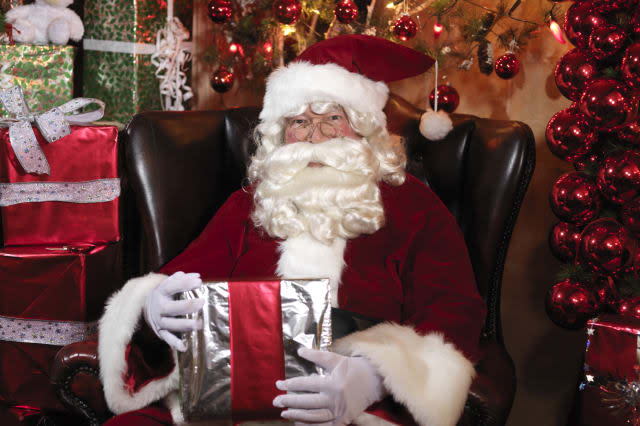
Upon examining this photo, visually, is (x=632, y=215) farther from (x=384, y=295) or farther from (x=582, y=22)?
(x=384, y=295)

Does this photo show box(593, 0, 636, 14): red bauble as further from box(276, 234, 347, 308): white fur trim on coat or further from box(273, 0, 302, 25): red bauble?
box(273, 0, 302, 25): red bauble

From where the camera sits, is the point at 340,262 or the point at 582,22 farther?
the point at 582,22

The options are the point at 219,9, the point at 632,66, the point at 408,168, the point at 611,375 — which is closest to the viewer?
the point at 611,375

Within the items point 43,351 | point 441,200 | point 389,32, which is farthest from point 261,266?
point 389,32

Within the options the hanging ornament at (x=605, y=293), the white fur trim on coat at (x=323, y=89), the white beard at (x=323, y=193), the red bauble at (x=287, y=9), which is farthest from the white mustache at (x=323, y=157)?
the red bauble at (x=287, y=9)

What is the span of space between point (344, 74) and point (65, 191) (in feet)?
3.74

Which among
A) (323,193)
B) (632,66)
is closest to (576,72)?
(632,66)

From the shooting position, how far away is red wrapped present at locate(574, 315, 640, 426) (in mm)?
1649

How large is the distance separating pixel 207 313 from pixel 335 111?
985 millimetres

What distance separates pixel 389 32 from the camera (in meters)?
3.01

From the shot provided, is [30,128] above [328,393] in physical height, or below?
above

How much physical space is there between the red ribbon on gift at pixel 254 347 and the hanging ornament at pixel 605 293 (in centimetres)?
129

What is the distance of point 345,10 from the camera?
9.27ft

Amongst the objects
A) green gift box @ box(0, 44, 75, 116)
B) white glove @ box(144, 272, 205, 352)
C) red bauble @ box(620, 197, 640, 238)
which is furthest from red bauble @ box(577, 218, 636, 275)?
green gift box @ box(0, 44, 75, 116)
